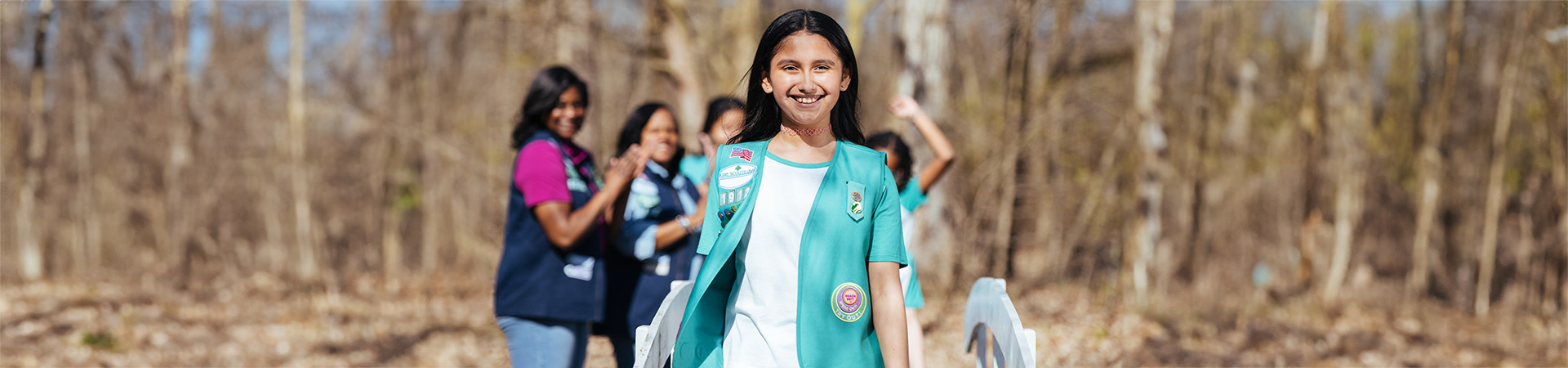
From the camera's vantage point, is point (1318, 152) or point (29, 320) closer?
point (29, 320)

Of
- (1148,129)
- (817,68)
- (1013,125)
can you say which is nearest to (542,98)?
(817,68)

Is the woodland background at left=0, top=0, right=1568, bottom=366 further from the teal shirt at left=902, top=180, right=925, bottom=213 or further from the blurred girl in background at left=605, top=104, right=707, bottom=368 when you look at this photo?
the blurred girl in background at left=605, top=104, right=707, bottom=368

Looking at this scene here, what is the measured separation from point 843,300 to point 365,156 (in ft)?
64.1

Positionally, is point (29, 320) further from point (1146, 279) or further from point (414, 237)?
point (414, 237)

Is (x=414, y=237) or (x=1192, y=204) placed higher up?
(x=1192, y=204)

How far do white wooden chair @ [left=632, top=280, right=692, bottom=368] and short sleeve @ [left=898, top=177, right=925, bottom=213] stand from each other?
1.80 meters

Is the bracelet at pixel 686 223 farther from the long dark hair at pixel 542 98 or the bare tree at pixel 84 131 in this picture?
the bare tree at pixel 84 131

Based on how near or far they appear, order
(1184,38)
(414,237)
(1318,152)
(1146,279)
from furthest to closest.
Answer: (414,237) → (1184,38) → (1318,152) → (1146,279)

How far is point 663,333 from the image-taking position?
1.97 meters

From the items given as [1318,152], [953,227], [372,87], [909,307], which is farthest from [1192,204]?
[372,87]

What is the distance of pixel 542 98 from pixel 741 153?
1510mm

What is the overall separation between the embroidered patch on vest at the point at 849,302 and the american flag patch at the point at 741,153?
0.95ft

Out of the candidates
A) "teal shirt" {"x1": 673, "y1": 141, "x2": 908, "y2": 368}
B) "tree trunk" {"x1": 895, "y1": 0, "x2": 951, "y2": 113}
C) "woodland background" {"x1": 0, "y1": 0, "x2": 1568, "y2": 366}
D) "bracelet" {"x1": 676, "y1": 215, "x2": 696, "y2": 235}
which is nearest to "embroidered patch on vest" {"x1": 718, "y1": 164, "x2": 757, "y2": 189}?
"teal shirt" {"x1": 673, "y1": 141, "x2": 908, "y2": 368}

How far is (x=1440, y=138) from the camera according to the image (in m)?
13.3
